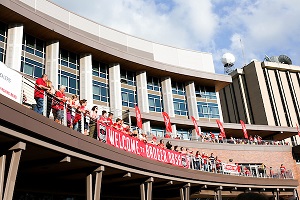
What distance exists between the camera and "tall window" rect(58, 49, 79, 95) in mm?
33284

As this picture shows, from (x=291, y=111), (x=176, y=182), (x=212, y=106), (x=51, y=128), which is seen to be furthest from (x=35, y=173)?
(x=291, y=111)

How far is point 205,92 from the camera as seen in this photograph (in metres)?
45.2

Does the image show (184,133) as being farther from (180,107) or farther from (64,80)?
(64,80)

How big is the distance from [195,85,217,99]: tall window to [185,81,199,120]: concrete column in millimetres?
1366

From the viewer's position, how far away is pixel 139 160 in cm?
1511

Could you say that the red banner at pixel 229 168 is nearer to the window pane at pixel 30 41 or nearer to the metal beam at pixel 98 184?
the metal beam at pixel 98 184

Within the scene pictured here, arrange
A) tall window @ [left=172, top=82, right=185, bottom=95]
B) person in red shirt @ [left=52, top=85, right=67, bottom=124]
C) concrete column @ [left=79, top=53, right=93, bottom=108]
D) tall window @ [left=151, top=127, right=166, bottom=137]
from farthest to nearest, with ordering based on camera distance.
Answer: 1. tall window @ [left=172, top=82, right=185, bottom=95]
2. tall window @ [left=151, top=127, right=166, bottom=137]
3. concrete column @ [left=79, top=53, right=93, bottom=108]
4. person in red shirt @ [left=52, top=85, right=67, bottom=124]

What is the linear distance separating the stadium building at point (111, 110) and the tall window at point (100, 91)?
4.4 inches

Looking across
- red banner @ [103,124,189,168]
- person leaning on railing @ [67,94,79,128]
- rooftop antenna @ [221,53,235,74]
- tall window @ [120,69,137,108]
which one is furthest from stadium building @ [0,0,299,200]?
rooftop antenna @ [221,53,235,74]

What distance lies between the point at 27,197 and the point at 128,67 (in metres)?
27.2

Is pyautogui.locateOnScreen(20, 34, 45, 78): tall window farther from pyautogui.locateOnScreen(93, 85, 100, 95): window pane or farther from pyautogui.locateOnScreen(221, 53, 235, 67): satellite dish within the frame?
pyautogui.locateOnScreen(221, 53, 235, 67): satellite dish

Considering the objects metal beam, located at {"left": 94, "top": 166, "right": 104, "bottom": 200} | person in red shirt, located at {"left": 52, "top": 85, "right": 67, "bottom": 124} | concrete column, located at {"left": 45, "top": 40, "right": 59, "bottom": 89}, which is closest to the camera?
person in red shirt, located at {"left": 52, "top": 85, "right": 67, "bottom": 124}

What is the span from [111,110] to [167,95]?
905 centimetres

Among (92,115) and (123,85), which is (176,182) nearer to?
(92,115)
